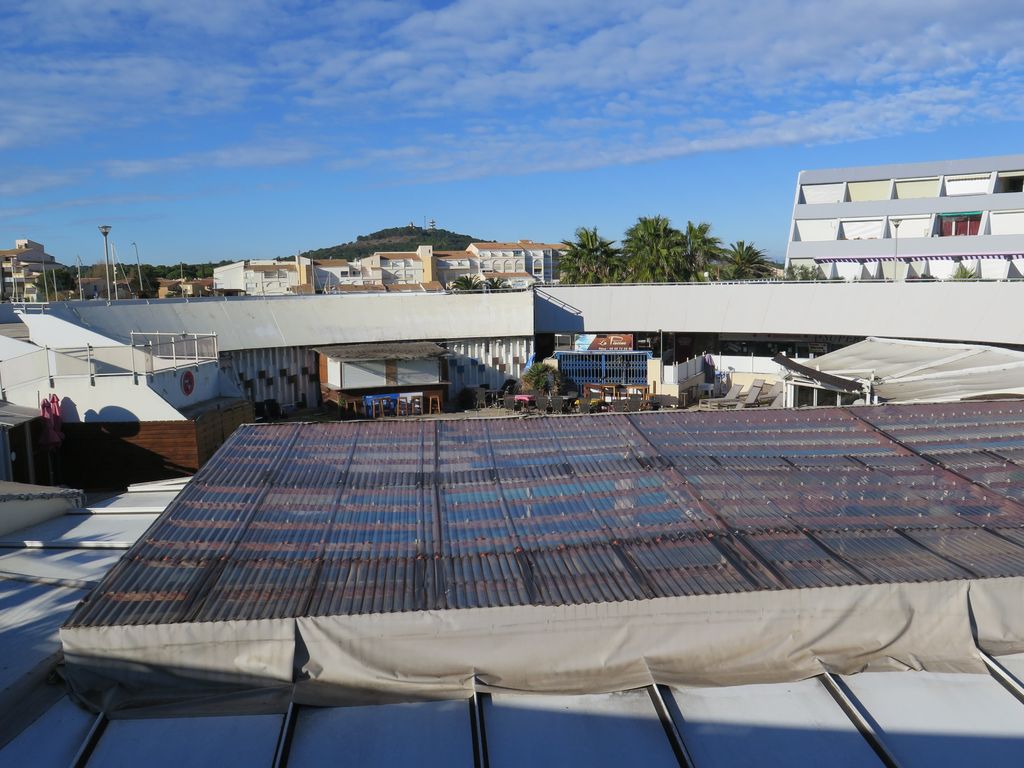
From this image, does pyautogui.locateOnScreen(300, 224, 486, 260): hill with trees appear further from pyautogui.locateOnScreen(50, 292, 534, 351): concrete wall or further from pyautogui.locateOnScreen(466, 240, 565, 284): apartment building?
pyautogui.locateOnScreen(50, 292, 534, 351): concrete wall

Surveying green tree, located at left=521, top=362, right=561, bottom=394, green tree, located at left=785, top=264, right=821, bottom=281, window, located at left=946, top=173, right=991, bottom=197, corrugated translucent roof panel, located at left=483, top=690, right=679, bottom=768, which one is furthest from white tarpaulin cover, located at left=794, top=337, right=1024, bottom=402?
window, located at left=946, top=173, right=991, bottom=197

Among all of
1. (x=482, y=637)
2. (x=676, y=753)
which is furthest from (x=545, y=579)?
(x=676, y=753)

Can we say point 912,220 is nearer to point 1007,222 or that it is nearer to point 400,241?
point 1007,222

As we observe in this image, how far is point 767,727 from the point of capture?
175 inches

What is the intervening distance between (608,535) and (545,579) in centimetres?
86

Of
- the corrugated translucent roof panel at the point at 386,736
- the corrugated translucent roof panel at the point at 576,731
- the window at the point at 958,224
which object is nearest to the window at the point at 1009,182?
the window at the point at 958,224

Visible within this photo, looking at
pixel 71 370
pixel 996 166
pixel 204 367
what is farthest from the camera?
pixel 996 166

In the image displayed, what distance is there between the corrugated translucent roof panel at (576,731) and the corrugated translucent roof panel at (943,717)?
51.6 inches

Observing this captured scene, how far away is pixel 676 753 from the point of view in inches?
164

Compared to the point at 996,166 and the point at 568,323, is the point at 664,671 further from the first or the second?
the point at 996,166

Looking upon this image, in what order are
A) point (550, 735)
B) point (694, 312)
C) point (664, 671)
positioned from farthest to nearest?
1. point (694, 312)
2. point (664, 671)
3. point (550, 735)

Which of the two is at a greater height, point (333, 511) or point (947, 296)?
point (947, 296)

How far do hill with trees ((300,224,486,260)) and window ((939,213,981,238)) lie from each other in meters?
109

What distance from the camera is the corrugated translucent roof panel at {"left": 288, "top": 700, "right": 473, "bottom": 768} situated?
414 cm
